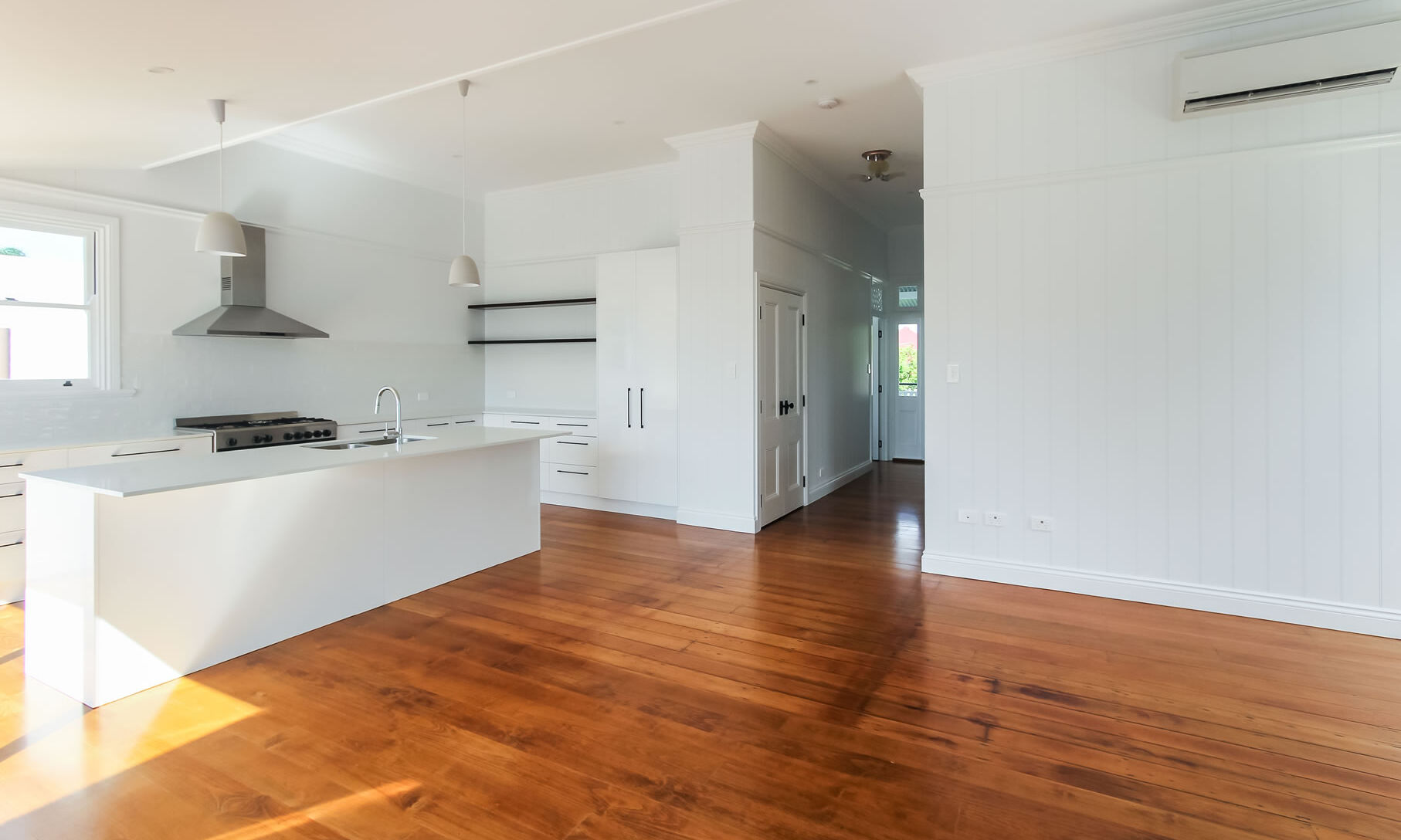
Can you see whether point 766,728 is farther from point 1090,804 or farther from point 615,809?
point 1090,804

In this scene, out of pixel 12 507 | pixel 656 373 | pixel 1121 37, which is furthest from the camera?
pixel 656 373

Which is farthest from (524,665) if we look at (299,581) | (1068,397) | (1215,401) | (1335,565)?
(1335,565)

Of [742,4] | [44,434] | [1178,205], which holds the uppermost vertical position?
[742,4]

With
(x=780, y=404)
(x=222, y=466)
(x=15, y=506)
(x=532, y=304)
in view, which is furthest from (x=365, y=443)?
(x=780, y=404)

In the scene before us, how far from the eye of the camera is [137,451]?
439 centimetres

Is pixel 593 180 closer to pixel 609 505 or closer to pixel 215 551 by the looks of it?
pixel 609 505

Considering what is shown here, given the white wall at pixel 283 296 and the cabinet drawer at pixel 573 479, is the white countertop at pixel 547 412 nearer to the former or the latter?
the white wall at pixel 283 296

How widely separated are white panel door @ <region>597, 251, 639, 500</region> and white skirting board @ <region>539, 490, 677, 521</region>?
0.11 m

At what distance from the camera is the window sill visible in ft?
13.7

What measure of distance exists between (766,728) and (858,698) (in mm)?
432

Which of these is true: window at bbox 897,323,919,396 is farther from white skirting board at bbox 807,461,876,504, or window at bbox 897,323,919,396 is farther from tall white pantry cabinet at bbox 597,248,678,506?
tall white pantry cabinet at bbox 597,248,678,506

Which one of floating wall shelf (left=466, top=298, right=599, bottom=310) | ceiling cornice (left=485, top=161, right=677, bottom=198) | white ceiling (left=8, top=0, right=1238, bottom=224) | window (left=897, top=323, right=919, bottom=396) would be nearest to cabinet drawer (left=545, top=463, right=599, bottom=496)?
floating wall shelf (left=466, top=298, right=599, bottom=310)

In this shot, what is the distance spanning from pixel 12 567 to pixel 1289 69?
274 inches

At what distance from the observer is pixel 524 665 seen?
2.98m
